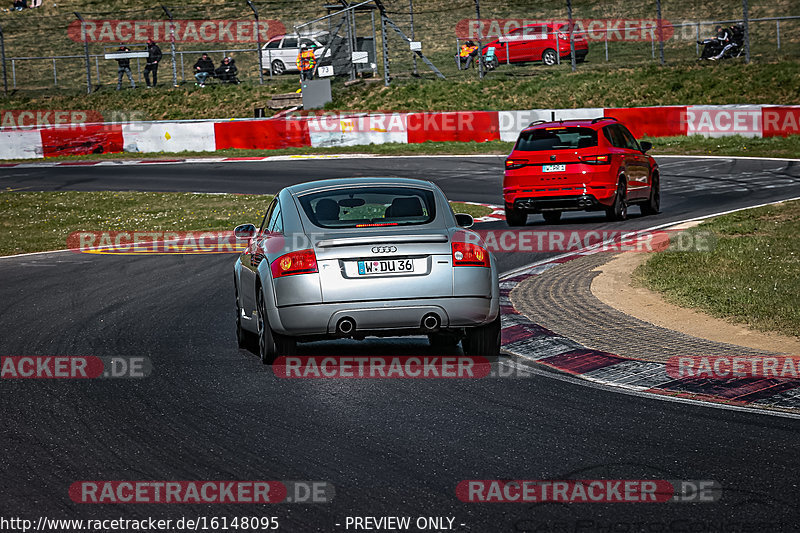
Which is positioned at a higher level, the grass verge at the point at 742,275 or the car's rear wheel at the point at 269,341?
the car's rear wheel at the point at 269,341

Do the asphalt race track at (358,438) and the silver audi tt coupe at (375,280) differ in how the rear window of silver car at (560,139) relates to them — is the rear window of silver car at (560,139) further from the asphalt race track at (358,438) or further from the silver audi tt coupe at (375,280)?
the silver audi tt coupe at (375,280)

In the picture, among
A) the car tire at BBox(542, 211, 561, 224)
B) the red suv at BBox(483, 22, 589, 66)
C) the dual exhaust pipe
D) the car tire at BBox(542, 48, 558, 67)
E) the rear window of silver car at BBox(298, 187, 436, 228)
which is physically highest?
the red suv at BBox(483, 22, 589, 66)

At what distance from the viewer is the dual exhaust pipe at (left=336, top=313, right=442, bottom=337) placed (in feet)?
27.6

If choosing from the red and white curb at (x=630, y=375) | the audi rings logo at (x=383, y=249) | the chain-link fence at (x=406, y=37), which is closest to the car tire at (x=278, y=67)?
the chain-link fence at (x=406, y=37)

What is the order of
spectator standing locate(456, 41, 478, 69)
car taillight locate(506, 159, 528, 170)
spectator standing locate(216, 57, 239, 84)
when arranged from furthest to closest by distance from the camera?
spectator standing locate(216, 57, 239, 84) < spectator standing locate(456, 41, 478, 69) < car taillight locate(506, 159, 528, 170)

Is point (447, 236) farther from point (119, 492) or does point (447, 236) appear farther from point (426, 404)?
point (119, 492)

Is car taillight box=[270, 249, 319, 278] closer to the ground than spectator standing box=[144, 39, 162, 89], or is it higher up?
closer to the ground

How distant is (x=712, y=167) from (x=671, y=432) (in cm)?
2147

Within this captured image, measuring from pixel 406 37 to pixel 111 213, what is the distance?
60.9ft

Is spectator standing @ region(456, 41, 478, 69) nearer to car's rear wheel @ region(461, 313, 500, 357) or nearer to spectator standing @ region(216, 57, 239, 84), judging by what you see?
spectator standing @ region(216, 57, 239, 84)

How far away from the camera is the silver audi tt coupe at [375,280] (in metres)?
8.40

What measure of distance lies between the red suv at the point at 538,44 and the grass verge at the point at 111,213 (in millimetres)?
19047

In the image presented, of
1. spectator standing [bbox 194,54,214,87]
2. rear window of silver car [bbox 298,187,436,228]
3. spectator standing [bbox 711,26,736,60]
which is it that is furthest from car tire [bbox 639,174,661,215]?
spectator standing [bbox 194,54,214,87]

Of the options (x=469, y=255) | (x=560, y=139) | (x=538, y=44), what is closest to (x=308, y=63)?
(x=538, y=44)
